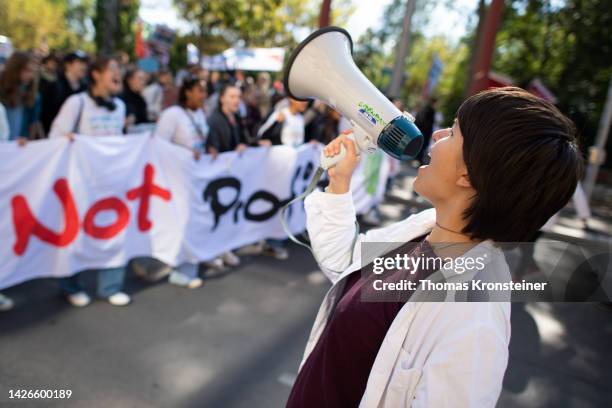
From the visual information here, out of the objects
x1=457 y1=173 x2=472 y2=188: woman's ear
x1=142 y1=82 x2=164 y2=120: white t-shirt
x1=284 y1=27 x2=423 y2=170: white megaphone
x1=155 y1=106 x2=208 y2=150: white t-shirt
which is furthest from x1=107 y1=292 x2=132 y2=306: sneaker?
x1=142 y1=82 x2=164 y2=120: white t-shirt

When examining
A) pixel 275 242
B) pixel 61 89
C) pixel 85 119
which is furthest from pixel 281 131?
pixel 61 89

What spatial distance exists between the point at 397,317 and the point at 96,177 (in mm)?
2899

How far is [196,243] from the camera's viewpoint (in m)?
4.02

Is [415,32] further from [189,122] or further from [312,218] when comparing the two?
[312,218]

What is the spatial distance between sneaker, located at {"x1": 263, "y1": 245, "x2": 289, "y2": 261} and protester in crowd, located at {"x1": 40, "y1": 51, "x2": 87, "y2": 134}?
261 cm

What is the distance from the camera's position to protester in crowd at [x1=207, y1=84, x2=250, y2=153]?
14.2 feet

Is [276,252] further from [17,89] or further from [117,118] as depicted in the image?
[17,89]

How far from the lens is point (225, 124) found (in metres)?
4.41

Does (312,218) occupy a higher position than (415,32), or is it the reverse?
(415,32)

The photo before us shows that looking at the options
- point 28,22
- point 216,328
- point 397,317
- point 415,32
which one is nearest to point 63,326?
point 216,328

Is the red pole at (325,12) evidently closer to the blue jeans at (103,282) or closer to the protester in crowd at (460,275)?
the blue jeans at (103,282)

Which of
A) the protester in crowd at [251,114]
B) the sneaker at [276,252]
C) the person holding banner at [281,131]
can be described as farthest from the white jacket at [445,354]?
the protester in crowd at [251,114]

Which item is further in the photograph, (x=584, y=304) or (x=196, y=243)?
(x=584, y=304)

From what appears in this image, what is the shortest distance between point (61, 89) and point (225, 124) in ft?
6.47
